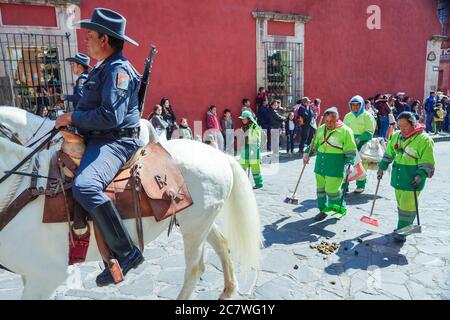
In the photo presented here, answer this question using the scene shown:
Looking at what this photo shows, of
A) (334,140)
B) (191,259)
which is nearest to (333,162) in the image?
(334,140)

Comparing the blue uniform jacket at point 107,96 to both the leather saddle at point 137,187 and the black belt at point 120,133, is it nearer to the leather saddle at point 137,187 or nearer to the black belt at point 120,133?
the black belt at point 120,133

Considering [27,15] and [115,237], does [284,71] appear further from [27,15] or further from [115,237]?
[115,237]

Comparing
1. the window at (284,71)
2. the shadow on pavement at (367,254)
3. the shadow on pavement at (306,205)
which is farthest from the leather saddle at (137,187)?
the window at (284,71)

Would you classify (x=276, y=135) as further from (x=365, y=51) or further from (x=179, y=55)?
(x=365, y=51)

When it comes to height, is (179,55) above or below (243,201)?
above

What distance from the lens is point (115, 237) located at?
275 centimetres

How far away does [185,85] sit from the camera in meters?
12.0

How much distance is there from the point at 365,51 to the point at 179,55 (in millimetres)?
8774

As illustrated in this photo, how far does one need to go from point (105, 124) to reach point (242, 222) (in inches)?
70.4

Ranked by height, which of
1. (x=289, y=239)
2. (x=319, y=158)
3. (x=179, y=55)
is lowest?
(x=289, y=239)

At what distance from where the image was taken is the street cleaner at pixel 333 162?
6035mm

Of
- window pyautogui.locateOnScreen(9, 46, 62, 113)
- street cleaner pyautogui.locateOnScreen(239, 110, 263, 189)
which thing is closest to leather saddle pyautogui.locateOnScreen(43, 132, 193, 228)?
street cleaner pyautogui.locateOnScreen(239, 110, 263, 189)
